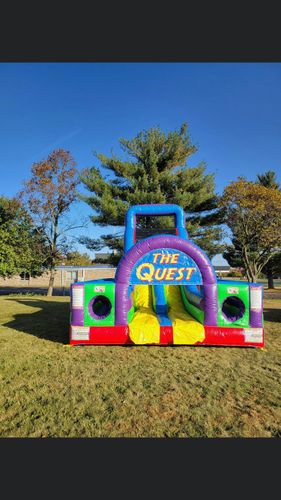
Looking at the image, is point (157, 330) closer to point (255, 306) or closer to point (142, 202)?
point (255, 306)

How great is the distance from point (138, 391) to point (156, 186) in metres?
12.4

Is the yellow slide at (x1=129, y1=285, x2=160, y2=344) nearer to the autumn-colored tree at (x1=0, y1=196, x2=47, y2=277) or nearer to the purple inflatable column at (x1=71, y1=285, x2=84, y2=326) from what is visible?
the purple inflatable column at (x1=71, y1=285, x2=84, y2=326)

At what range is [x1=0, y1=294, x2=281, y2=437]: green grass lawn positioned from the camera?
232 cm

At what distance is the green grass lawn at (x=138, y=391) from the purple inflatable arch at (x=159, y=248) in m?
0.68

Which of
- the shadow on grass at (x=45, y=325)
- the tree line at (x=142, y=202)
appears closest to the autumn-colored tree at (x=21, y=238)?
the tree line at (x=142, y=202)

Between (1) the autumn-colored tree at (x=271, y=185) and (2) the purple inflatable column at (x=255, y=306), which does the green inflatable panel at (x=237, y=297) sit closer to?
(2) the purple inflatable column at (x=255, y=306)

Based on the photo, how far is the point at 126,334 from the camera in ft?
15.5

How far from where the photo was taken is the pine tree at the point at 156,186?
46.6 feet

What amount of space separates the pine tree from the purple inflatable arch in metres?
9.08

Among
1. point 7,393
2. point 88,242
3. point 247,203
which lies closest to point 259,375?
point 7,393

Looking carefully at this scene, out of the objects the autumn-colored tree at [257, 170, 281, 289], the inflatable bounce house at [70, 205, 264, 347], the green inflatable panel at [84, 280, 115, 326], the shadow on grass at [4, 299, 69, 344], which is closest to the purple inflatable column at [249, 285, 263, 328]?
the inflatable bounce house at [70, 205, 264, 347]

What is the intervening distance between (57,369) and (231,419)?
241 centimetres

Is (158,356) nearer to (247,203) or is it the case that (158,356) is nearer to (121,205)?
(121,205)

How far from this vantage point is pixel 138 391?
118 inches
